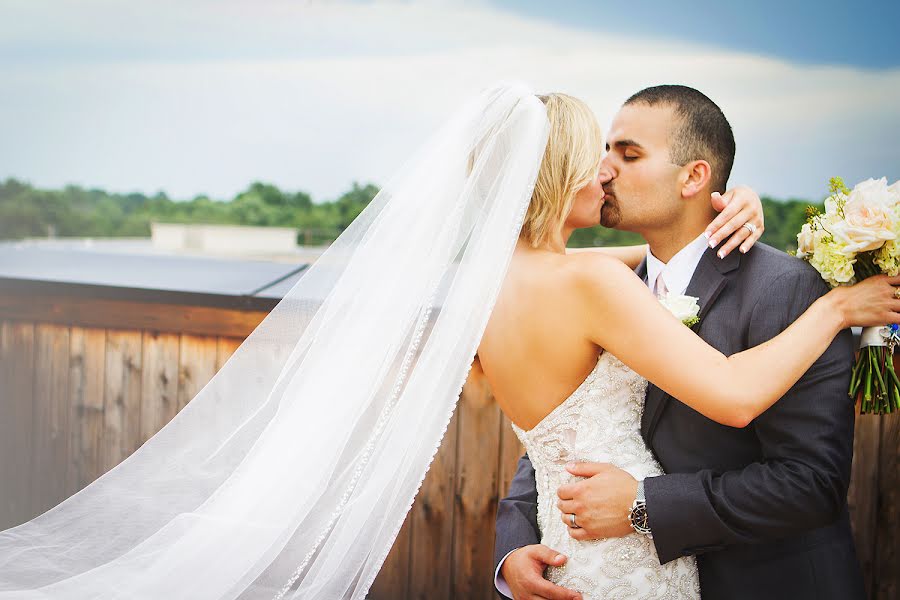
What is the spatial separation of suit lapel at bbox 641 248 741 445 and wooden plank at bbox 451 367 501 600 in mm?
1200

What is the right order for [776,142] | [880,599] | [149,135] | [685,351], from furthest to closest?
[149,135] → [776,142] → [880,599] → [685,351]

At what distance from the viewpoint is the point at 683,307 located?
1.70 metres

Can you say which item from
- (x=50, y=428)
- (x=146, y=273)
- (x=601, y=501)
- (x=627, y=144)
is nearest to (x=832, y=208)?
(x=627, y=144)

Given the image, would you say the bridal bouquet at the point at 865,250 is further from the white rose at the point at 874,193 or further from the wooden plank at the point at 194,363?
the wooden plank at the point at 194,363

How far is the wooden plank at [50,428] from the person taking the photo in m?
3.38

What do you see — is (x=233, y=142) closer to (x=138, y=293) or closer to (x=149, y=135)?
(x=149, y=135)

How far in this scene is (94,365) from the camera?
11.0 ft

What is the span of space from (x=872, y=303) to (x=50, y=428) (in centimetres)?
325

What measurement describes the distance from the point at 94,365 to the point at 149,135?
8.94m

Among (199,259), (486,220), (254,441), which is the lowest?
(254,441)

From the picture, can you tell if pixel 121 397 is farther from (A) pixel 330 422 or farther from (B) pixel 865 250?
(B) pixel 865 250

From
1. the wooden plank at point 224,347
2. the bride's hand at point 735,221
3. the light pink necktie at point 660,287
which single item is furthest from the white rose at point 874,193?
the wooden plank at point 224,347

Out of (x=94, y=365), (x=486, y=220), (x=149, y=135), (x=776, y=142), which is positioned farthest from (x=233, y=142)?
(x=486, y=220)

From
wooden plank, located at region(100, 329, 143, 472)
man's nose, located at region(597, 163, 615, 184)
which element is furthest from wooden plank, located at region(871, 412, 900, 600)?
wooden plank, located at region(100, 329, 143, 472)
